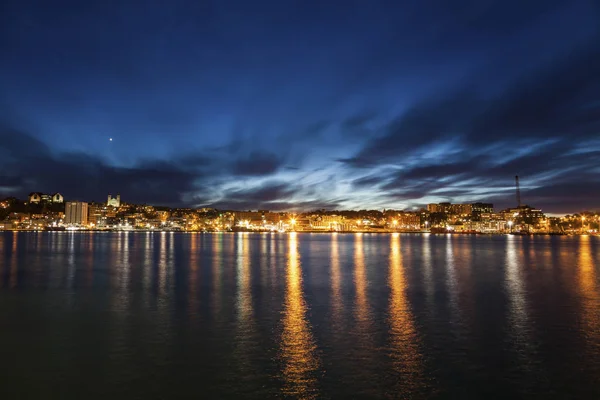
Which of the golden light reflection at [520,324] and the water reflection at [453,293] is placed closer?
the golden light reflection at [520,324]

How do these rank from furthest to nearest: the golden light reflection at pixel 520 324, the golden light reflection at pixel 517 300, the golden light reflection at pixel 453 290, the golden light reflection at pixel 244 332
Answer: the golden light reflection at pixel 453 290
the golden light reflection at pixel 517 300
the golden light reflection at pixel 520 324
the golden light reflection at pixel 244 332

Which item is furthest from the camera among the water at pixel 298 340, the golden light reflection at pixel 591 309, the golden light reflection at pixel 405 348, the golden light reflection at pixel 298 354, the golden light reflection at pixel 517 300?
the golden light reflection at pixel 517 300

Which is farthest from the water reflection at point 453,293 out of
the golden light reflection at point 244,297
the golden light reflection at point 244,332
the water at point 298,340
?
the golden light reflection at point 244,297

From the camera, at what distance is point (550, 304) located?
1991 cm

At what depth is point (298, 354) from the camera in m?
11.8

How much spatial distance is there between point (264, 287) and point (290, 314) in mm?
7759

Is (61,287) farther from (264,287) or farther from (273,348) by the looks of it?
(273,348)

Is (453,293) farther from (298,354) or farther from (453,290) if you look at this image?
(298,354)

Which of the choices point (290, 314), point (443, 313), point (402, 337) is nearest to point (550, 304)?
point (443, 313)

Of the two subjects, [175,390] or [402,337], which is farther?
[402,337]

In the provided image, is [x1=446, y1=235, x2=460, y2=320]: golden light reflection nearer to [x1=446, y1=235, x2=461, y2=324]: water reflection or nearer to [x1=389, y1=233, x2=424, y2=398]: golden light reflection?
[x1=446, y1=235, x2=461, y2=324]: water reflection

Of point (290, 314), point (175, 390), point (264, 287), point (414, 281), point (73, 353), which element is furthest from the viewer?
point (414, 281)

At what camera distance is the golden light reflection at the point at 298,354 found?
9.33 meters

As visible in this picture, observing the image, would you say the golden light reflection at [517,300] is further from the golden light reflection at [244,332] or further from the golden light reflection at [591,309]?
the golden light reflection at [244,332]
